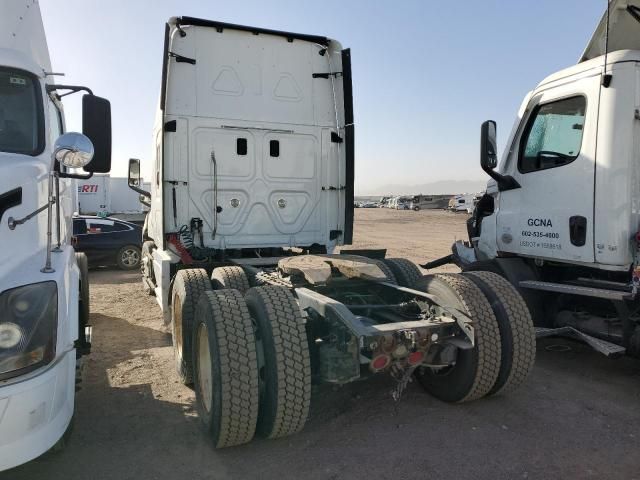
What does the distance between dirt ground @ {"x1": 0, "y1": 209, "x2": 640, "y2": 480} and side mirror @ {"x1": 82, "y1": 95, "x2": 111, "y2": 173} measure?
1.97m

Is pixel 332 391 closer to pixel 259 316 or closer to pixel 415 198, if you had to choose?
pixel 259 316

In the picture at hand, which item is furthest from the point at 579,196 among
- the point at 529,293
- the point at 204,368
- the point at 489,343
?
the point at 204,368

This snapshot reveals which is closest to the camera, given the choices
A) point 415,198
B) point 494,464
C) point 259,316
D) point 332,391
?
point 494,464

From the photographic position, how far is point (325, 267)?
4.55m

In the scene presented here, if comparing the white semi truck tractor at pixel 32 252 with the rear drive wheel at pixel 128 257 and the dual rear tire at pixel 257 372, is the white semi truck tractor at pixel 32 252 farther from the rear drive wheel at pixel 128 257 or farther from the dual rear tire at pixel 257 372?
the rear drive wheel at pixel 128 257

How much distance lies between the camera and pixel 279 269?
16.3ft

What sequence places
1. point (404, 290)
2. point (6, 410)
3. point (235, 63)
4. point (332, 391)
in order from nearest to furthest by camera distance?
point (6, 410) → point (404, 290) → point (332, 391) → point (235, 63)

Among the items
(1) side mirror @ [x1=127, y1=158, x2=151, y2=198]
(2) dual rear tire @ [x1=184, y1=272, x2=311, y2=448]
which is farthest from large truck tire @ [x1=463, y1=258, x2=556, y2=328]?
(1) side mirror @ [x1=127, y1=158, x2=151, y2=198]

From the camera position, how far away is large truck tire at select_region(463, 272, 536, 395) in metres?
3.89

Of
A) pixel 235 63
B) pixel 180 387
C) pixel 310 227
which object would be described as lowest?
pixel 180 387

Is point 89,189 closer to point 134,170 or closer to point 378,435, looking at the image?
point 134,170

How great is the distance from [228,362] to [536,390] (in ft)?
9.62

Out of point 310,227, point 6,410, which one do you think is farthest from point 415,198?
point 6,410

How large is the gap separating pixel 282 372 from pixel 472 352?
149 cm
